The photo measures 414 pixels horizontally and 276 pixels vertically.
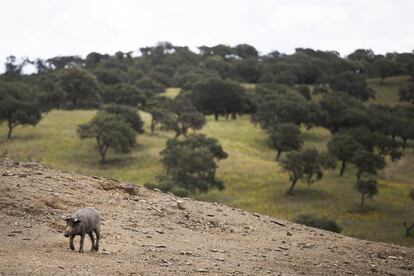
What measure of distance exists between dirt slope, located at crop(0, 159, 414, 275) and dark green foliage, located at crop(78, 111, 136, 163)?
43404 mm

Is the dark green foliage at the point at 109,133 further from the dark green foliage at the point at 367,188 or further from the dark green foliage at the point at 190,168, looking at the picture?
the dark green foliage at the point at 367,188

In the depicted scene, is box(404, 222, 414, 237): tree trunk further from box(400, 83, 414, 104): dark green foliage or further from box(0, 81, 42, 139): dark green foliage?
box(400, 83, 414, 104): dark green foliage

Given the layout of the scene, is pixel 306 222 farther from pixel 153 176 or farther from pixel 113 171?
pixel 113 171

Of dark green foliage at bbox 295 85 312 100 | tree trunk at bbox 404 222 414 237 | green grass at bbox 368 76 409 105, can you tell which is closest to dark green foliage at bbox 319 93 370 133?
dark green foliage at bbox 295 85 312 100

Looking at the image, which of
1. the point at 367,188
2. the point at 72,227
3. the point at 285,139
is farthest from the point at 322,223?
the point at 72,227

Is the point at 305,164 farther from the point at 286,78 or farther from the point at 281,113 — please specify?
the point at 286,78

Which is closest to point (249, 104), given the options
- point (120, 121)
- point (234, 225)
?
point (120, 121)

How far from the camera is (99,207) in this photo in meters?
18.1

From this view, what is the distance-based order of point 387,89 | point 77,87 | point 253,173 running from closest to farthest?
point 253,173, point 77,87, point 387,89

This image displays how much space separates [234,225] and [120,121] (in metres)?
50.4

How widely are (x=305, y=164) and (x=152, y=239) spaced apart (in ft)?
147

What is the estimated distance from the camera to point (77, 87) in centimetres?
8812

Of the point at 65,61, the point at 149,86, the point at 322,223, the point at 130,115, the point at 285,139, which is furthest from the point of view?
the point at 65,61

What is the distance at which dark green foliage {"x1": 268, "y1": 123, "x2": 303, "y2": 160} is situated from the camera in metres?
72.9
